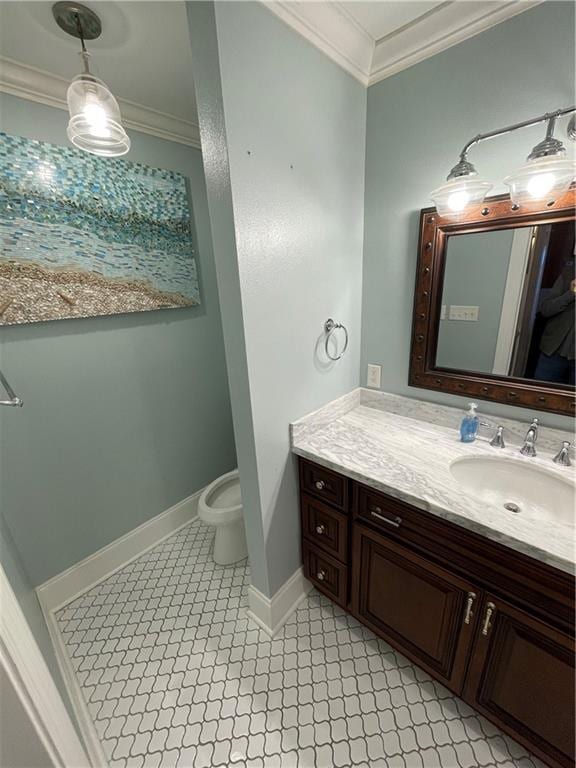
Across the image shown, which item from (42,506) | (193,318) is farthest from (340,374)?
(42,506)

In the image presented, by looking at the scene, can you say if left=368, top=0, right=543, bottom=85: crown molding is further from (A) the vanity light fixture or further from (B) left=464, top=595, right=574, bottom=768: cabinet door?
(B) left=464, top=595, right=574, bottom=768: cabinet door

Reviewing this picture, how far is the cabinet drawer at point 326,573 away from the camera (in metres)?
1.38

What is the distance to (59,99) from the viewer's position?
128 cm

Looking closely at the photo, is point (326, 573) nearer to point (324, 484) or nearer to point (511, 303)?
Answer: point (324, 484)

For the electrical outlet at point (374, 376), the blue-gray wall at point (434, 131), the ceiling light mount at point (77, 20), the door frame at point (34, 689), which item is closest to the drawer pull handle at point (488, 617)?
the blue-gray wall at point (434, 131)

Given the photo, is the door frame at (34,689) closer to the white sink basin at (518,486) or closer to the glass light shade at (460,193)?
the white sink basin at (518,486)

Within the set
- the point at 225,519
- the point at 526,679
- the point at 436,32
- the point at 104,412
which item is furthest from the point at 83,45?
the point at 526,679

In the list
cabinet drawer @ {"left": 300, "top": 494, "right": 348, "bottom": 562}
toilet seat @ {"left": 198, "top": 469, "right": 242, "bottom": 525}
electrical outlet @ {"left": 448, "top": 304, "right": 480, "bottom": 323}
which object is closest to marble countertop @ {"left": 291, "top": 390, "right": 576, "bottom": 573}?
cabinet drawer @ {"left": 300, "top": 494, "right": 348, "bottom": 562}

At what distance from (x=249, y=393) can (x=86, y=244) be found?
3.44 feet

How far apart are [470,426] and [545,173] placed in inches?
33.8

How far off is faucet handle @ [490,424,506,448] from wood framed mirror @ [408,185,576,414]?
115mm

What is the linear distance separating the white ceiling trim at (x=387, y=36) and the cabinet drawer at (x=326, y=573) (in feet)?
6.32

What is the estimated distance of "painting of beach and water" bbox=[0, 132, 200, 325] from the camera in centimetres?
124

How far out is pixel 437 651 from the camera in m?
1.11
